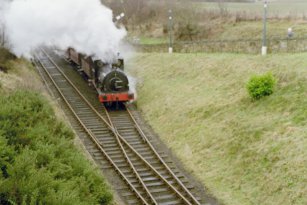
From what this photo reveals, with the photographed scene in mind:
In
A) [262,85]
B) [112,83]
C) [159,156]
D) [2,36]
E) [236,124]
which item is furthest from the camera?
[2,36]

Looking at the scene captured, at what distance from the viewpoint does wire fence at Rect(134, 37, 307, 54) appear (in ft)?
82.9

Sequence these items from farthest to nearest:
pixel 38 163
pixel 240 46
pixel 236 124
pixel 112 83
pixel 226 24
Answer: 1. pixel 226 24
2. pixel 240 46
3. pixel 112 83
4. pixel 236 124
5. pixel 38 163

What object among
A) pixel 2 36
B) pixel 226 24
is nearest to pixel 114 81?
pixel 2 36

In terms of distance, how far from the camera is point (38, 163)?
10852 millimetres

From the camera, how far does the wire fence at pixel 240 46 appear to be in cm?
2527

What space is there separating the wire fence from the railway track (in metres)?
10.8

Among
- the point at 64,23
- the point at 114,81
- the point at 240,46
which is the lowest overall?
the point at 114,81

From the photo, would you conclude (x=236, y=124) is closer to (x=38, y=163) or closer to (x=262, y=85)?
(x=262, y=85)

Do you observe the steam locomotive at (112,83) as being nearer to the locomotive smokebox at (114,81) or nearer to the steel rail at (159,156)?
the locomotive smokebox at (114,81)

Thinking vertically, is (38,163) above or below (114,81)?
below

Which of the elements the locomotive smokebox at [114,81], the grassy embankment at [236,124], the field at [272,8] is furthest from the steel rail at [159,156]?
the field at [272,8]

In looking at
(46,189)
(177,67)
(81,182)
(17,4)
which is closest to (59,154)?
(81,182)

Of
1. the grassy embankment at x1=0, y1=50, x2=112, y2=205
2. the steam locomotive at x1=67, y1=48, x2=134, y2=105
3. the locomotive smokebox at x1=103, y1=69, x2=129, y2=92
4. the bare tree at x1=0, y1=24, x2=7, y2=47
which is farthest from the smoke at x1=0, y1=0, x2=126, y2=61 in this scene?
the grassy embankment at x1=0, y1=50, x2=112, y2=205

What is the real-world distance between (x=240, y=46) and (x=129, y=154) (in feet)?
53.7
